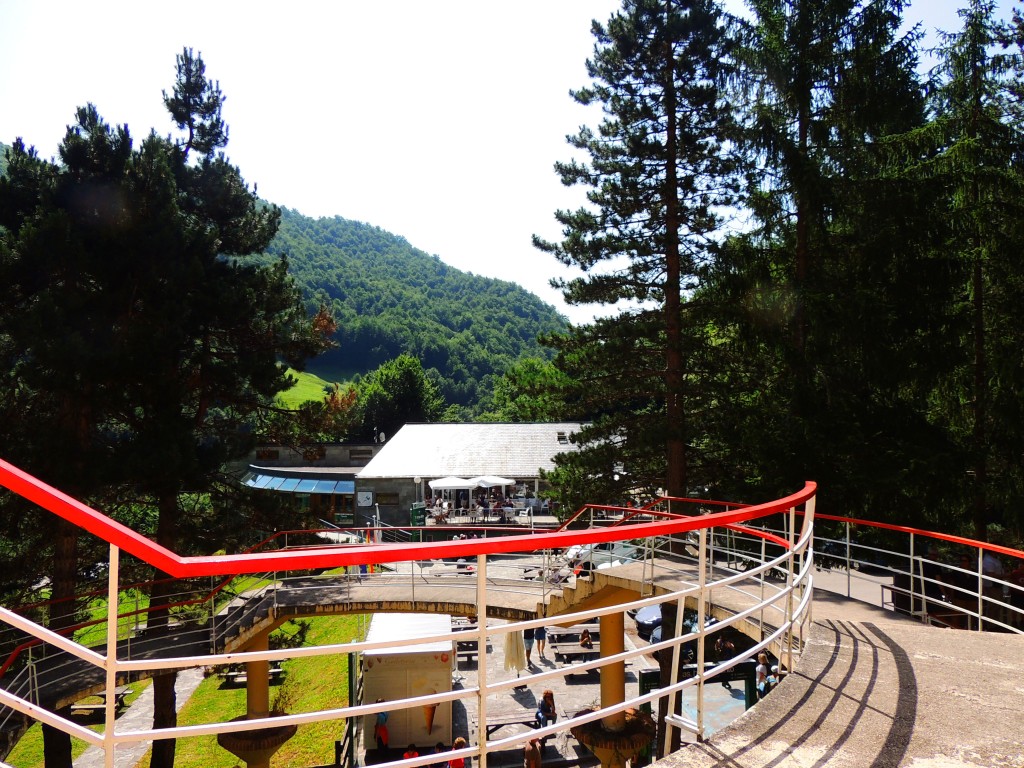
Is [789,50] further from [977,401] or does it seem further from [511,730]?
[511,730]

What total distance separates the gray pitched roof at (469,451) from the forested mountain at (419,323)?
87221 millimetres

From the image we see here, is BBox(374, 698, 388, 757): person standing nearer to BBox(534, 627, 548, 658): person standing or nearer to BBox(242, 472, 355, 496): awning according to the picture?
BBox(534, 627, 548, 658): person standing

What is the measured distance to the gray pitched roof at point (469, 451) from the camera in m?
34.1

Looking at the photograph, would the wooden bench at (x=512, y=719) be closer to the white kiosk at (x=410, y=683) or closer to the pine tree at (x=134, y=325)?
the white kiosk at (x=410, y=683)

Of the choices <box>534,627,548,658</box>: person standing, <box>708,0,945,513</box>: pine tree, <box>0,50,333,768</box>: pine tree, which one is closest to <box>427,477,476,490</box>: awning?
<box>534,627,548,658</box>: person standing

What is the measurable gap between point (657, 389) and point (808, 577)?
12.8 meters

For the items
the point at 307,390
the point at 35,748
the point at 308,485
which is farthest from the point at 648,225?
the point at 307,390

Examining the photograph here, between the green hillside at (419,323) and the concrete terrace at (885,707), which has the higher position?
the green hillside at (419,323)

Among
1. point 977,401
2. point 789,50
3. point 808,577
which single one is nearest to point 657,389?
point 977,401

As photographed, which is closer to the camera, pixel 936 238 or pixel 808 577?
pixel 808 577

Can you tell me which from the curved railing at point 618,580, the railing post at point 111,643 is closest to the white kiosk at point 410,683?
the curved railing at point 618,580

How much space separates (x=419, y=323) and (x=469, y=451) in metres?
127

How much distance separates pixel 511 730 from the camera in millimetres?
16312

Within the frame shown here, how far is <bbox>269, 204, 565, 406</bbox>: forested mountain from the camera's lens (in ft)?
473
